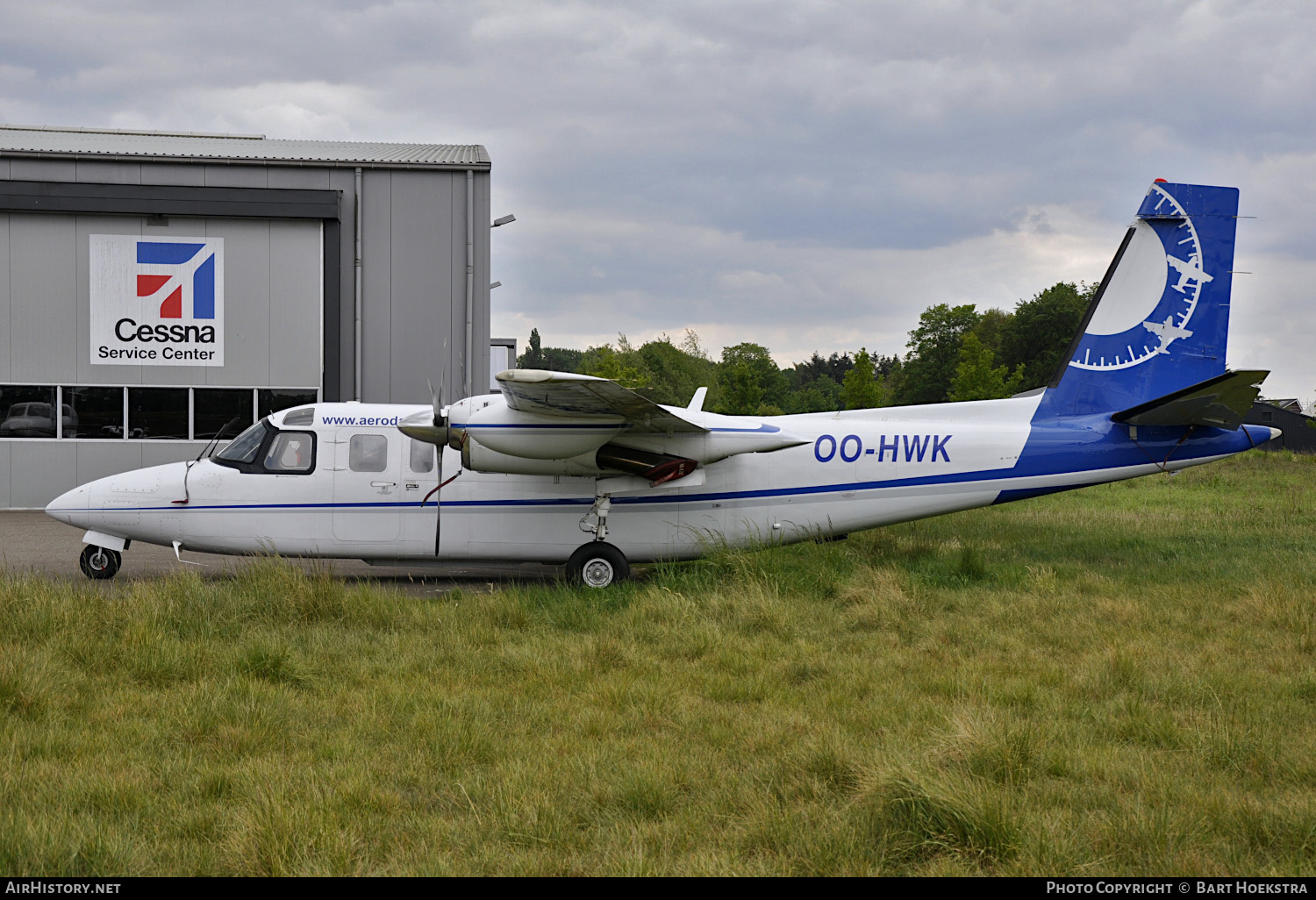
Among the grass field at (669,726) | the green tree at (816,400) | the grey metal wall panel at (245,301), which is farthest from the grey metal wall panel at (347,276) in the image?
the green tree at (816,400)

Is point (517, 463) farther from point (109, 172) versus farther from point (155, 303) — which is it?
point (109, 172)

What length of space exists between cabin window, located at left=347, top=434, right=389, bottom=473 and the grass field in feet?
6.83

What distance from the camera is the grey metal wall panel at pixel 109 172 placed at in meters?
18.2

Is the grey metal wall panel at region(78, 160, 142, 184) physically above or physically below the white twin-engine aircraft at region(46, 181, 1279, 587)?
above

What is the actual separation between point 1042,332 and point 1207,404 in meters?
65.1

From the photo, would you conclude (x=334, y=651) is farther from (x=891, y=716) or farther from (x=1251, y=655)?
(x=1251, y=655)

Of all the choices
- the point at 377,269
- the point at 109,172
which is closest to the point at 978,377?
the point at 377,269

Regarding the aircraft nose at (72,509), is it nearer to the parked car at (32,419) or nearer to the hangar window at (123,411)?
the hangar window at (123,411)

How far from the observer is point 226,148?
20875mm

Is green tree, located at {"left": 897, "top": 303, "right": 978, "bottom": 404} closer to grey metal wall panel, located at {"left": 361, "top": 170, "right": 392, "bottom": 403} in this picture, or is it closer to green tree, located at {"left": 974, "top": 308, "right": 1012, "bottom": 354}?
→ green tree, located at {"left": 974, "top": 308, "right": 1012, "bottom": 354}

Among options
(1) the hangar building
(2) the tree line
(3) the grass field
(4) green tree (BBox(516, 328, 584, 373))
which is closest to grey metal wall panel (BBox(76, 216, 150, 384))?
(1) the hangar building

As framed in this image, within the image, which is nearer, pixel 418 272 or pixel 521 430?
pixel 521 430

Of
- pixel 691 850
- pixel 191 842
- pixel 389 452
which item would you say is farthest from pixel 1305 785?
pixel 389 452

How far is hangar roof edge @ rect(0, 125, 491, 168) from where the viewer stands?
18594 mm
